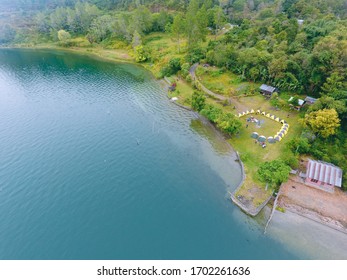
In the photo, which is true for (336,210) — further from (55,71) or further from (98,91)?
(55,71)

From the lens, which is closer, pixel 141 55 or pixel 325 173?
pixel 325 173

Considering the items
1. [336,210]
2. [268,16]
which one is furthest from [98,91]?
[268,16]

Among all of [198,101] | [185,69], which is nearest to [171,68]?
[185,69]

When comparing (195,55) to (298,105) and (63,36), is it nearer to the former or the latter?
(298,105)

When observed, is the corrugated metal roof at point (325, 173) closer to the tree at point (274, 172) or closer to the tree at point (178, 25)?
the tree at point (274, 172)

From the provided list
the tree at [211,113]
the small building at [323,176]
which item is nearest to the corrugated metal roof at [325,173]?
the small building at [323,176]

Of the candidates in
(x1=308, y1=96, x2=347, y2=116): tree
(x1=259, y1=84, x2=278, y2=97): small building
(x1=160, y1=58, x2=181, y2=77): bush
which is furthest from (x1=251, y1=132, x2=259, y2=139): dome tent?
(x1=160, y1=58, x2=181, y2=77): bush

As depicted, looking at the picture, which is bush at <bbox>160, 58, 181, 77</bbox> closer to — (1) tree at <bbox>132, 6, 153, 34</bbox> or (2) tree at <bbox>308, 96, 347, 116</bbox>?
(1) tree at <bbox>132, 6, 153, 34</bbox>
